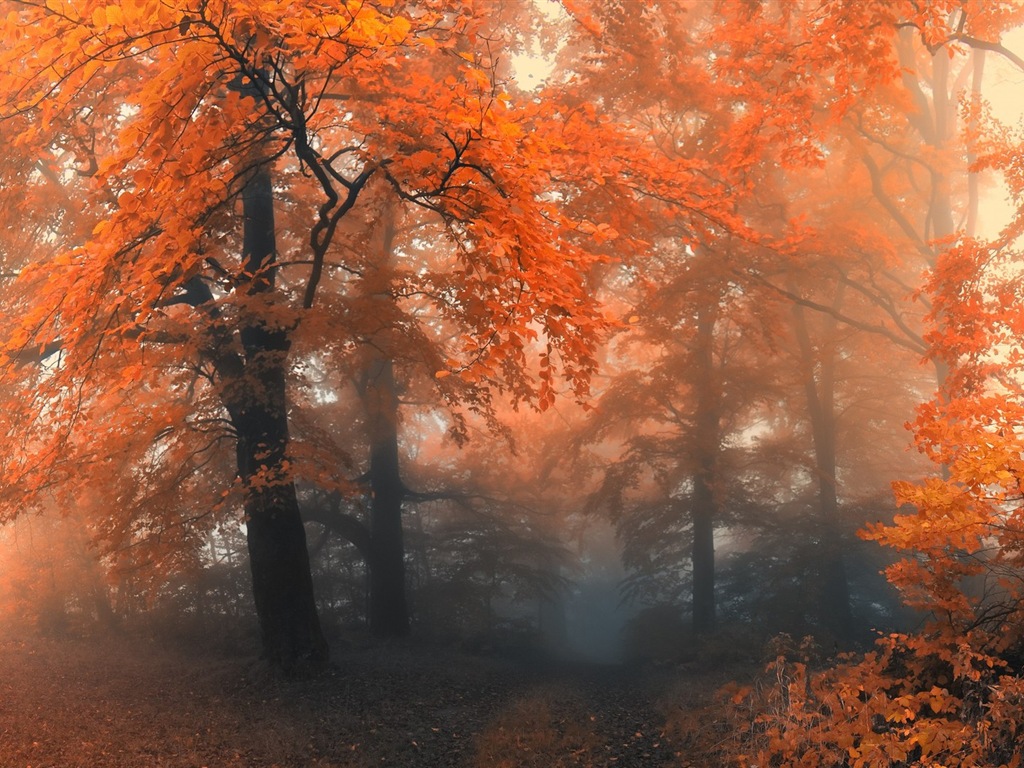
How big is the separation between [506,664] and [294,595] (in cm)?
517

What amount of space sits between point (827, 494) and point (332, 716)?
39.3ft

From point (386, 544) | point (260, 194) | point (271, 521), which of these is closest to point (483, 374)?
point (271, 521)

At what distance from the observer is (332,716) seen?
830 cm

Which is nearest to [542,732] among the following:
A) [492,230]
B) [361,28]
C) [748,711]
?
[748,711]

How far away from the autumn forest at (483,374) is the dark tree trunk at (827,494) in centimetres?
10

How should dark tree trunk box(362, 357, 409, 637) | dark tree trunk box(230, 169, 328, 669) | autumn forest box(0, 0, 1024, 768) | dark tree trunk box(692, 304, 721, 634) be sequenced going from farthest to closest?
dark tree trunk box(362, 357, 409, 637), dark tree trunk box(692, 304, 721, 634), dark tree trunk box(230, 169, 328, 669), autumn forest box(0, 0, 1024, 768)

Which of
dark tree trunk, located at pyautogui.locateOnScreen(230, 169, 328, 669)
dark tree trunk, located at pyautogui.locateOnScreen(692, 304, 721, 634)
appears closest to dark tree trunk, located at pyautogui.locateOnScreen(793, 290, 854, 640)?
dark tree trunk, located at pyautogui.locateOnScreen(692, 304, 721, 634)

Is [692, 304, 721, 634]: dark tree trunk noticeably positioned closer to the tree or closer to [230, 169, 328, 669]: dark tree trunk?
the tree

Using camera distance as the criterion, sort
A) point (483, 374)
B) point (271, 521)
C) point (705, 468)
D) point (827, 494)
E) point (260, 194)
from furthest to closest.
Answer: point (827, 494) → point (705, 468) → point (260, 194) → point (271, 521) → point (483, 374)

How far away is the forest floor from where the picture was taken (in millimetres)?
7008

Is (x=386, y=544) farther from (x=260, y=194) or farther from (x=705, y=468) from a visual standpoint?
(x=260, y=194)

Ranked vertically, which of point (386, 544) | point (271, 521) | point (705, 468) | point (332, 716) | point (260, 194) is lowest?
point (332, 716)

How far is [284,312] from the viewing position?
8.57 metres

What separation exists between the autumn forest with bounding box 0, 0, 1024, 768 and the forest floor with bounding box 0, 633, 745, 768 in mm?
74
